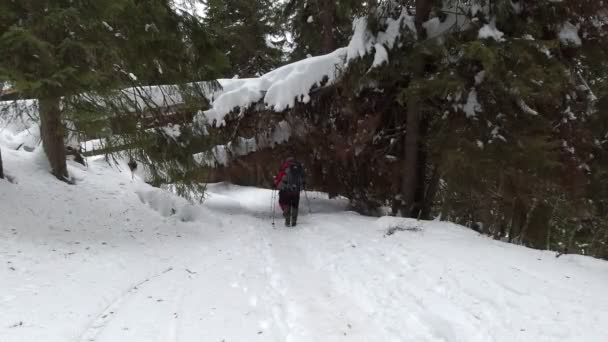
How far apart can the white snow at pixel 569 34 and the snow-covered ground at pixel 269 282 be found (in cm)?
434

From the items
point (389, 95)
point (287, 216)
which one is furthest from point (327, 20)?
point (287, 216)

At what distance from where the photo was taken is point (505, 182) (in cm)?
789

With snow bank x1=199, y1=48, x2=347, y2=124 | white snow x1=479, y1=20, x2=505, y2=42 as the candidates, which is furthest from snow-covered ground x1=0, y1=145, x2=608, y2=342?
snow bank x1=199, y1=48, x2=347, y2=124

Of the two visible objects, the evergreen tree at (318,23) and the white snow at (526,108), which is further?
the evergreen tree at (318,23)

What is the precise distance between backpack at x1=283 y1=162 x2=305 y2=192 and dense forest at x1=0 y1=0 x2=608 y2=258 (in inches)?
55.5

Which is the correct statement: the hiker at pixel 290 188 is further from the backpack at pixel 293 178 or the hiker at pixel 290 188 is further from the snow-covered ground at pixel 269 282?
the snow-covered ground at pixel 269 282

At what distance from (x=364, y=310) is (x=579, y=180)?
247 inches

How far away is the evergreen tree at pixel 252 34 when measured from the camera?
71.0 ft

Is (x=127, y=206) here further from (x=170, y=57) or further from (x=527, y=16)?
(x=527, y=16)

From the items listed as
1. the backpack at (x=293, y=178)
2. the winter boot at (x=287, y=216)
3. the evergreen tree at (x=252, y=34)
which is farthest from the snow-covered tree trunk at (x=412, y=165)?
the evergreen tree at (x=252, y=34)

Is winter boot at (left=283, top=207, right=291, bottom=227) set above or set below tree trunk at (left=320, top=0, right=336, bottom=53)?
below

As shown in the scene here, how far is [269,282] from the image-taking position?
5.57 meters

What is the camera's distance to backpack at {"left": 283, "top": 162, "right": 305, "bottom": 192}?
427 inches

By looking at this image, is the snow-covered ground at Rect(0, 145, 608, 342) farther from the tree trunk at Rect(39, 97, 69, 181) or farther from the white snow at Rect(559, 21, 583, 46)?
the white snow at Rect(559, 21, 583, 46)
